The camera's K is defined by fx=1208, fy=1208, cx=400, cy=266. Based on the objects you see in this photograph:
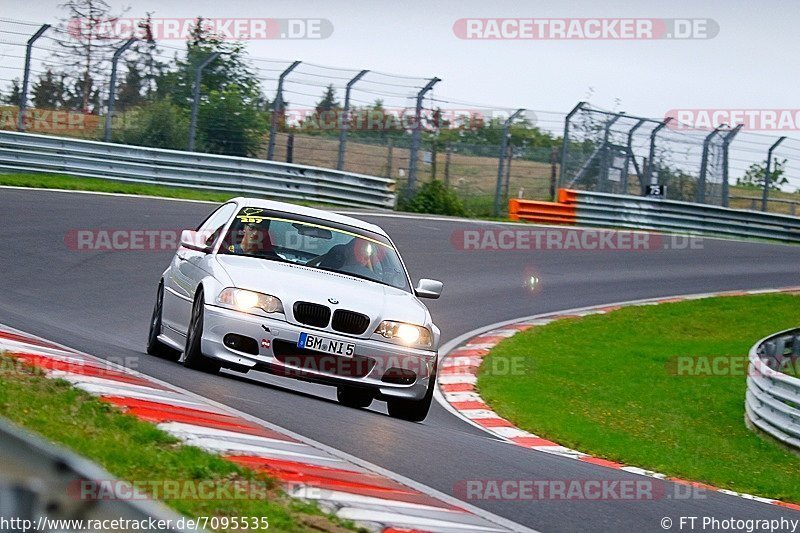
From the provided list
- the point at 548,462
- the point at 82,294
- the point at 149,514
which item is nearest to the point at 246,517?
the point at 149,514

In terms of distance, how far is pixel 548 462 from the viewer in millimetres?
7289

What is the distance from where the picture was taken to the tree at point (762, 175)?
2986 cm

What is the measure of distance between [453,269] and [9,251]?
7.31 metres

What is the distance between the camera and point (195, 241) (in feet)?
31.0

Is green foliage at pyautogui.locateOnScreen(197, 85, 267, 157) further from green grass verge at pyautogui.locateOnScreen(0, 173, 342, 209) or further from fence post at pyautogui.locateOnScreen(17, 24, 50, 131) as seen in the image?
fence post at pyautogui.locateOnScreen(17, 24, 50, 131)

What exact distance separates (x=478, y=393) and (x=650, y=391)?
7.62 feet

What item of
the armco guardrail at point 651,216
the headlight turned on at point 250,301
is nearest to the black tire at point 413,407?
the headlight turned on at point 250,301

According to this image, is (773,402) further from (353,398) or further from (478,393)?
(353,398)

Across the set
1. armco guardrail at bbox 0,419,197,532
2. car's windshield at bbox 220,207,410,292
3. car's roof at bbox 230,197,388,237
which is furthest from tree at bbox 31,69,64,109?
armco guardrail at bbox 0,419,197,532

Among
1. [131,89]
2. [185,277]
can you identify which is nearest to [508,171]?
[131,89]

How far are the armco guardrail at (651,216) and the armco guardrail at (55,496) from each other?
83.4 feet

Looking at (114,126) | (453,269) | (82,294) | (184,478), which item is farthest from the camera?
(114,126)

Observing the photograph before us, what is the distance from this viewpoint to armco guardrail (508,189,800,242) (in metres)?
27.9

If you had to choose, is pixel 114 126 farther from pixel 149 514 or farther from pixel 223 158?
pixel 149 514
